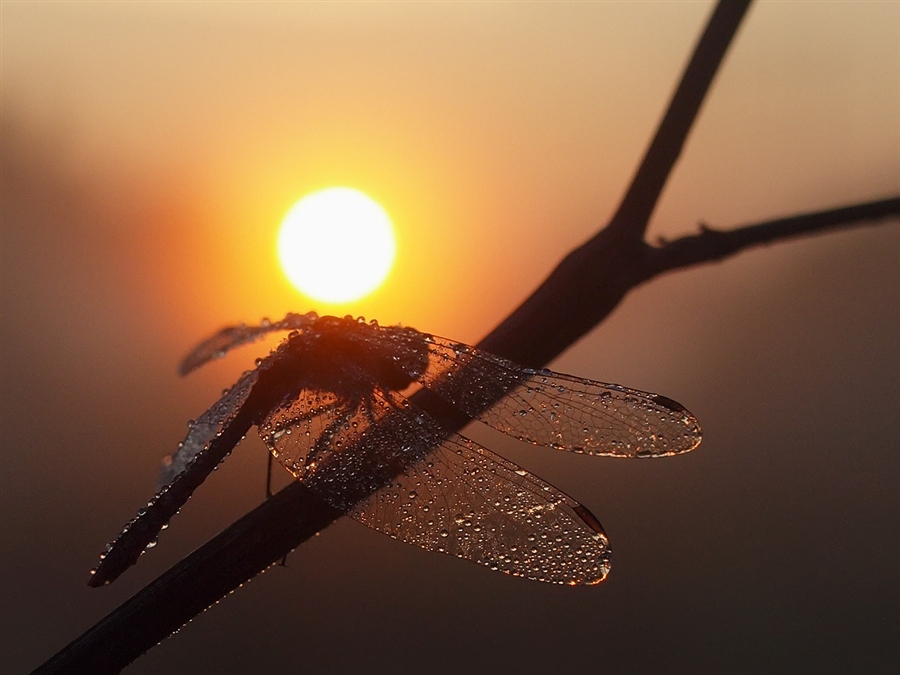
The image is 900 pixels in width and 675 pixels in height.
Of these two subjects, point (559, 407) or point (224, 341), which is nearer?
point (559, 407)

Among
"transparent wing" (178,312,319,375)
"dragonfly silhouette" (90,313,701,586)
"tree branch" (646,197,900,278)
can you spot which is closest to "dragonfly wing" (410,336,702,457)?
"dragonfly silhouette" (90,313,701,586)

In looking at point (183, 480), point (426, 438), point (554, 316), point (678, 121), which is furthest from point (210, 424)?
point (678, 121)

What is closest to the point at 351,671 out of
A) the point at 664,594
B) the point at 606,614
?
the point at 606,614

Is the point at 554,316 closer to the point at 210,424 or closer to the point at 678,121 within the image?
the point at 678,121

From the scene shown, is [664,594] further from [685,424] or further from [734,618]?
[685,424]

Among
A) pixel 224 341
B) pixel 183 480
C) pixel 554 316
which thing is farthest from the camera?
pixel 224 341

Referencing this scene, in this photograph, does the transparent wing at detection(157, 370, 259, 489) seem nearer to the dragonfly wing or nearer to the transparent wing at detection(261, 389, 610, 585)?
the transparent wing at detection(261, 389, 610, 585)

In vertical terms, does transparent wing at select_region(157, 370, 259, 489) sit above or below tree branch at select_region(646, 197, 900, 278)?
below

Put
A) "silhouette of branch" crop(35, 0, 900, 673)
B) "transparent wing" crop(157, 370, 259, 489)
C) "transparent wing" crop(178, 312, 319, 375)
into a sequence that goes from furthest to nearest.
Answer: "transparent wing" crop(178, 312, 319, 375)
"transparent wing" crop(157, 370, 259, 489)
"silhouette of branch" crop(35, 0, 900, 673)
